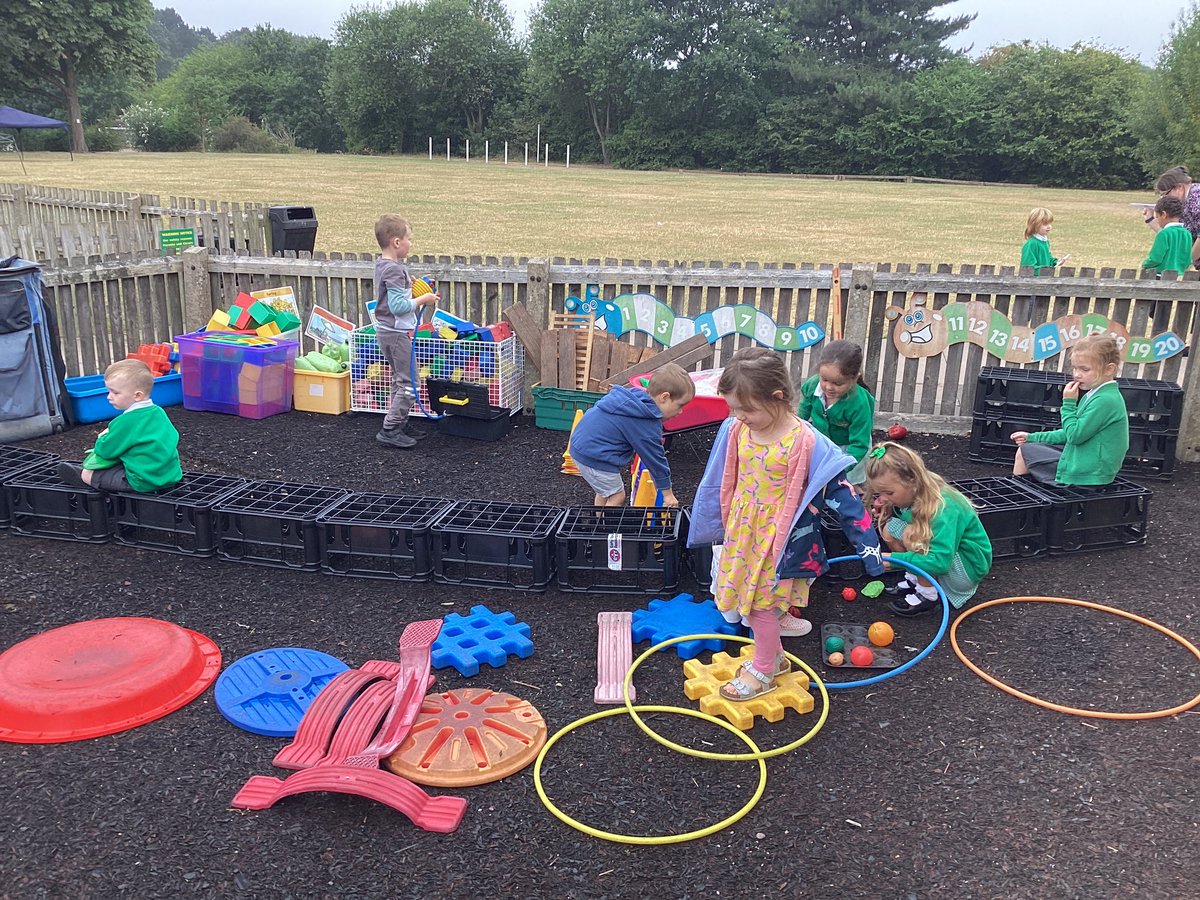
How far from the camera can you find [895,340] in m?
9.15

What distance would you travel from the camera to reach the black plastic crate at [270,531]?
19.2 ft

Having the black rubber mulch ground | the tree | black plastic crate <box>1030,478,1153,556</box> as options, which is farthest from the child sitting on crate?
the tree

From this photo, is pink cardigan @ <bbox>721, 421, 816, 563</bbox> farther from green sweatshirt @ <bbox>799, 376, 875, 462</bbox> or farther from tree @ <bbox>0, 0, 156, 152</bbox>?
tree @ <bbox>0, 0, 156, 152</bbox>

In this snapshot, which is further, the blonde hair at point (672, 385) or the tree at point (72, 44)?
the tree at point (72, 44)

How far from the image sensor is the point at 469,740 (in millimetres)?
4086

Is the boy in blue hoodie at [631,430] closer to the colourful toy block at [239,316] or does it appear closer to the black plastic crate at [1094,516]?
the black plastic crate at [1094,516]

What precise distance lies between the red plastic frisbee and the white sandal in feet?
8.41

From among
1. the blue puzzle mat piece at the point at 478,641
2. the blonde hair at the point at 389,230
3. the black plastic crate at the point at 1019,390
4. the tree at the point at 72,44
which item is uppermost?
the tree at the point at 72,44

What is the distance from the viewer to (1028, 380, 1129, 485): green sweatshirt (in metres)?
6.27

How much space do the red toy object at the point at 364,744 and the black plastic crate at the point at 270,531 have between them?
1.42m

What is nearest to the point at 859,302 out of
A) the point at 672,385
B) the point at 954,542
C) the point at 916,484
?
the point at 672,385

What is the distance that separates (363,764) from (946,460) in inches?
250

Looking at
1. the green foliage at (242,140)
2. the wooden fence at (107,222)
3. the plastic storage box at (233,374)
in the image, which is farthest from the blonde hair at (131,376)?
the green foliage at (242,140)

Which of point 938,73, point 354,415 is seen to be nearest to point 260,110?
point 938,73
